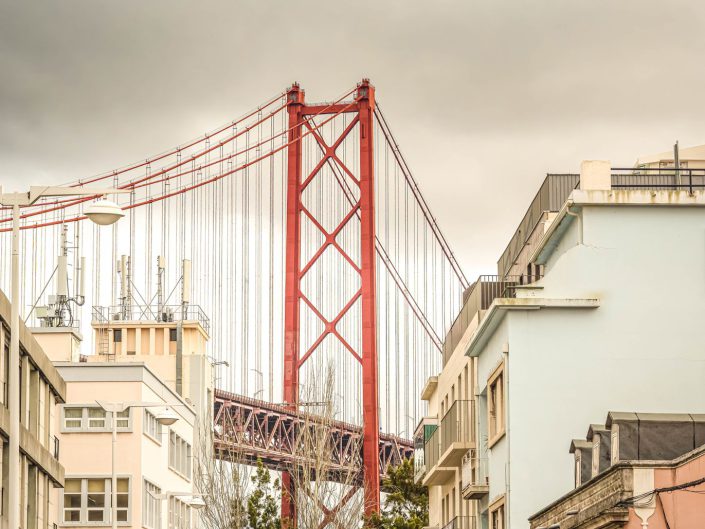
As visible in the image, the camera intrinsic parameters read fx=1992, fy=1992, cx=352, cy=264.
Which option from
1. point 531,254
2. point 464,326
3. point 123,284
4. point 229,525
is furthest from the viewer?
point 123,284

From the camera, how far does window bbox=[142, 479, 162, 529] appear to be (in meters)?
67.3

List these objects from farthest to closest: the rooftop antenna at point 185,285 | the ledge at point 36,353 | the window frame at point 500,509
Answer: the rooftop antenna at point 185,285 → the window frame at point 500,509 → the ledge at point 36,353

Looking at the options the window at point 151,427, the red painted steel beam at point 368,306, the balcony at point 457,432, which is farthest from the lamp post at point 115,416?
the red painted steel beam at point 368,306

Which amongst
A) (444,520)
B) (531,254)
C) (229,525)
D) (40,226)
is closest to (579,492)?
(531,254)

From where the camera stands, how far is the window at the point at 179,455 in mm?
75250

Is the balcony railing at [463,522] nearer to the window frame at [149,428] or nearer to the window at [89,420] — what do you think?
the window frame at [149,428]

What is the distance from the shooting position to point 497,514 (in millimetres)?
42156

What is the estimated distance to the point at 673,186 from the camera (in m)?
40.4

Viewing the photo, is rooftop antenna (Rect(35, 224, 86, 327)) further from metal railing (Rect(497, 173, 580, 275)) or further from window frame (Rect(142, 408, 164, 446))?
metal railing (Rect(497, 173, 580, 275))

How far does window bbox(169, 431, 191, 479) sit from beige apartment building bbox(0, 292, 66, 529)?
83.7 ft

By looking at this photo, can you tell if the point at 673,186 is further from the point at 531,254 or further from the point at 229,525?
the point at 229,525

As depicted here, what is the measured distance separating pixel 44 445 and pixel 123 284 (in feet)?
155

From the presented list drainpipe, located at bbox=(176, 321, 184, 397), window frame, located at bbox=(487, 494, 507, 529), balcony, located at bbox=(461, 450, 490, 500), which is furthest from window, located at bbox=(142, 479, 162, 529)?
window frame, located at bbox=(487, 494, 507, 529)

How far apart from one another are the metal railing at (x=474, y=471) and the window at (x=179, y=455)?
1039 inches
